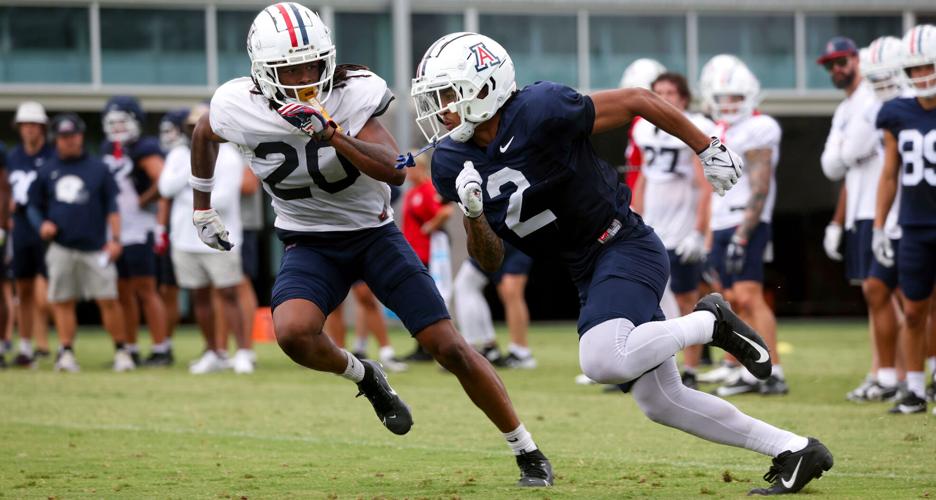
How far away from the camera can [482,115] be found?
5.21 meters

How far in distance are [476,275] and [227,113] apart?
601cm

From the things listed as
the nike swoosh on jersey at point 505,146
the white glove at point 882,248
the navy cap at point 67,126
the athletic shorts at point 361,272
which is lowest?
the white glove at point 882,248

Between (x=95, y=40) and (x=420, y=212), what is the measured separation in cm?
748

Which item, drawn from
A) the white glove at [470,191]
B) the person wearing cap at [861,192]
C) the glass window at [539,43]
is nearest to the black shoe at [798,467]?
the white glove at [470,191]

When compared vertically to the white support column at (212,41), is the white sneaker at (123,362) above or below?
below

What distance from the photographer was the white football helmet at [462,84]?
5.17 m

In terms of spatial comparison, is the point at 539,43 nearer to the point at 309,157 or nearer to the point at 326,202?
the point at 326,202

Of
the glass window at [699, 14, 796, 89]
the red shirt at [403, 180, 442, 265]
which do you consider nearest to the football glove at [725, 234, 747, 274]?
the red shirt at [403, 180, 442, 265]

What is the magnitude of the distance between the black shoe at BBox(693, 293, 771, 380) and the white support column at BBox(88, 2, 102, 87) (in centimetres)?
1395

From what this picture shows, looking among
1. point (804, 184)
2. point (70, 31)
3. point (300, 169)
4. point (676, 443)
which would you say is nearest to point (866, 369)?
point (676, 443)

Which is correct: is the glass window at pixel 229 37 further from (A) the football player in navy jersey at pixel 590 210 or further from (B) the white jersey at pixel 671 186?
→ (A) the football player in navy jersey at pixel 590 210

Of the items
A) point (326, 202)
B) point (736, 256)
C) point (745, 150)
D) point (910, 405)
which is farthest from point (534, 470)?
point (745, 150)

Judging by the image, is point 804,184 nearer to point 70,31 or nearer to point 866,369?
point 866,369

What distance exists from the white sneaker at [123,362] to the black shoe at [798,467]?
7.69 m
